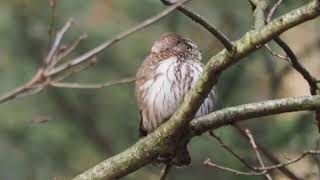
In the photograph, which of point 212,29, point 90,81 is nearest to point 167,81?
point 212,29

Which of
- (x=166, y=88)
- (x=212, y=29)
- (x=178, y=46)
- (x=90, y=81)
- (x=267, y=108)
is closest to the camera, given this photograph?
(x=212, y=29)

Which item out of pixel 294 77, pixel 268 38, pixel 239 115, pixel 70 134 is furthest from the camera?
pixel 294 77

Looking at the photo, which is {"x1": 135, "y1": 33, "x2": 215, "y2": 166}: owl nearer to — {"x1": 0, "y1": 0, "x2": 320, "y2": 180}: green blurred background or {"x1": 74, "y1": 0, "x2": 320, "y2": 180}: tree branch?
{"x1": 74, "y1": 0, "x2": 320, "y2": 180}: tree branch

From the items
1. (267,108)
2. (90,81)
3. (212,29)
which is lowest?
(90,81)

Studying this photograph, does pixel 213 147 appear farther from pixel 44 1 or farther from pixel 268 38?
pixel 268 38

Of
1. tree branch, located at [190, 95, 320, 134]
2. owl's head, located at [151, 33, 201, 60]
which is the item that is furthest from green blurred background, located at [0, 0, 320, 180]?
tree branch, located at [190, 95, 320, 134]

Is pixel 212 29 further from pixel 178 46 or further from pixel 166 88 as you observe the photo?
pixel 178 46

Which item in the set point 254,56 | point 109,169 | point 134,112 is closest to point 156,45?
point 109,169
